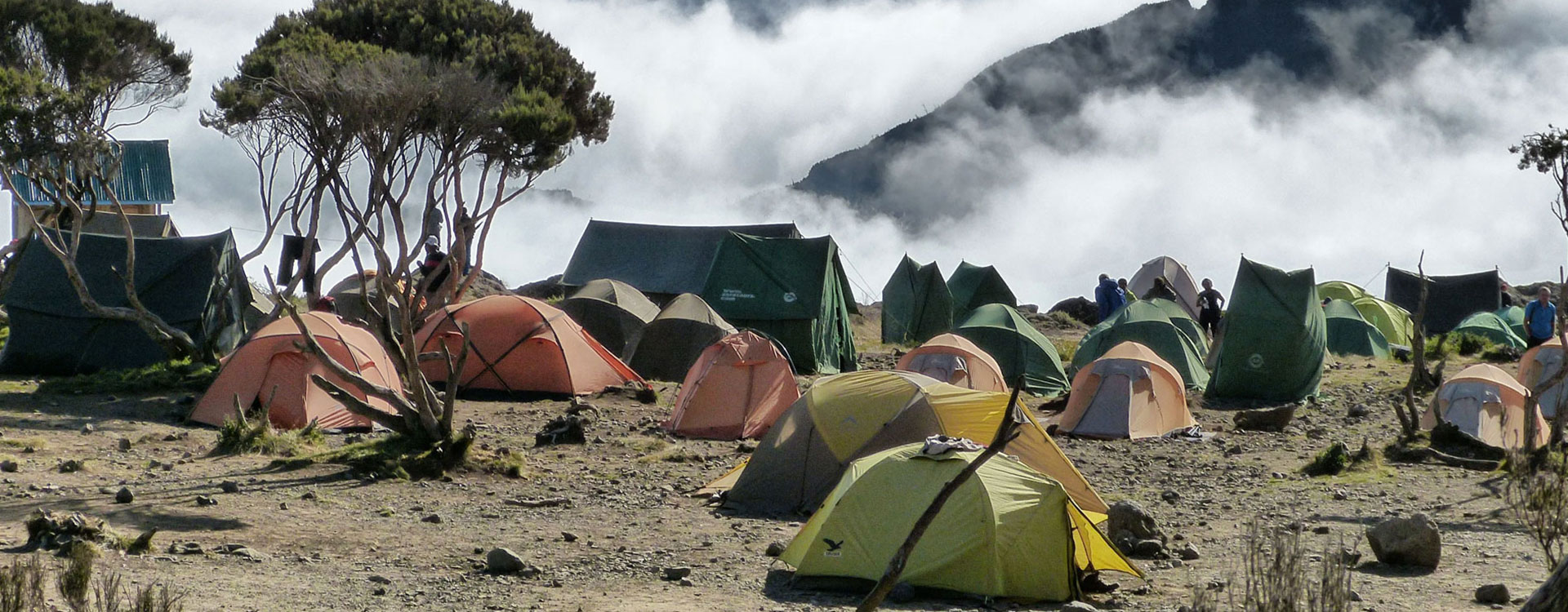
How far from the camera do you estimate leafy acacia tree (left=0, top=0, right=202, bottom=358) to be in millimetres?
17906

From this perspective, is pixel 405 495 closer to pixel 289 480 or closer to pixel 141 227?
pixel 289 480

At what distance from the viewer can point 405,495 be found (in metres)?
11.7

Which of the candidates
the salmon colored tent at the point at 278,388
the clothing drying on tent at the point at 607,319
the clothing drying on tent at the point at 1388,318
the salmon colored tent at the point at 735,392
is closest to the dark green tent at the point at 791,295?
the clothing drying on tent at the point at 607,319

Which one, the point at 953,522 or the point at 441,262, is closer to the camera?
the point at 953,522

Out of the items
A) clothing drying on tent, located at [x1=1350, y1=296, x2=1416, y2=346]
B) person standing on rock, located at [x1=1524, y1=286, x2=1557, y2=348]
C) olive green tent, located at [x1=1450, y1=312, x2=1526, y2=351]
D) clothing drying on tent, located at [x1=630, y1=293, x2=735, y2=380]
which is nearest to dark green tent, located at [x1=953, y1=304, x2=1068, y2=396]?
clothing drying on tent, located at [x1=630, y1=293, x2=735, y2=380]

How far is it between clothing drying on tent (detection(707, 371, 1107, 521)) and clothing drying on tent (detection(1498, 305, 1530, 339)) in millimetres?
21407

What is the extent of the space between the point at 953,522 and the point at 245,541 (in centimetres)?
457

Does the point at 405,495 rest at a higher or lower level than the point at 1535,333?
lower

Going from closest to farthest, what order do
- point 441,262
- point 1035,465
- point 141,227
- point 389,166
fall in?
point 1035,465
point 389,166
point 441,262
point 141,227

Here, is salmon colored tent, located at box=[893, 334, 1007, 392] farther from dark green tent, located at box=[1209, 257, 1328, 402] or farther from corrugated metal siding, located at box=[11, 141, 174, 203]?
corrugated metal siding, located at box=[11, 141, 174, 203]

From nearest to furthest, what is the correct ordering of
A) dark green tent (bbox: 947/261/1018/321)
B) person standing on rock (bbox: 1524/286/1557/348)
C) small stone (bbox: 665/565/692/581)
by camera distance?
small stone (bbox: 665/565/692/581) < person standing on rock (bbox: 1524/286/1557/348) < dark green tent (bbox: 947/261/1018/321)

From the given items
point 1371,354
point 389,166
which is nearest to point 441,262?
point 389,166

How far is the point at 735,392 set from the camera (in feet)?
53.2

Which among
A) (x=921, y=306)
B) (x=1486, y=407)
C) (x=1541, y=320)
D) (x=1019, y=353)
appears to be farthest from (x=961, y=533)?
(x=921, y=306)
